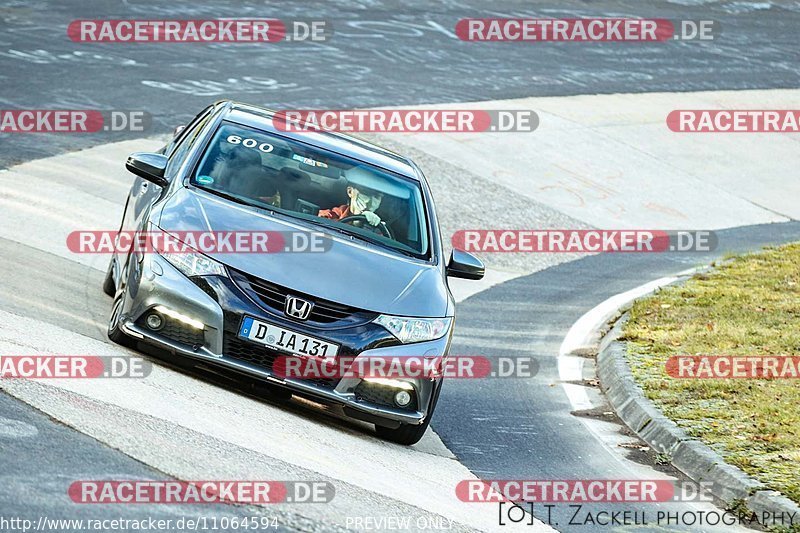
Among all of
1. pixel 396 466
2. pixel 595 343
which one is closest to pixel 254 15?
pixel 595 343

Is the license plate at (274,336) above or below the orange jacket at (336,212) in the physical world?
below

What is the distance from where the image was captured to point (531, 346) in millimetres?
11500

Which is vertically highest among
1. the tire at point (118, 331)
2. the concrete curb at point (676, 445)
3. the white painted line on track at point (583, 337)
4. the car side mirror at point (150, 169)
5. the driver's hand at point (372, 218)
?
the car side mirror at point (150, 169)

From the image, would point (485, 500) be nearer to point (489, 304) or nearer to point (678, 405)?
point (678, 405)

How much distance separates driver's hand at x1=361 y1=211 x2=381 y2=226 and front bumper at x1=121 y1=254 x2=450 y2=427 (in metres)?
1.25

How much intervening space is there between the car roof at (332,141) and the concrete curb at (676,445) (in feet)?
7.84

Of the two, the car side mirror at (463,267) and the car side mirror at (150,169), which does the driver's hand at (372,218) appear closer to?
the car side mirror at (463,267)

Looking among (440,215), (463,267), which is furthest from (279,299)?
(440,215)

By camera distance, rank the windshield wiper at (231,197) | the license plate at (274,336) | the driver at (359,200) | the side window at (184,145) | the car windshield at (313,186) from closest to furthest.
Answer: the license plate at (274,336) < the windshield wiper at (231,197) < the car windshield at (313,186) < the driver at (359,200) < the side window at (184,145)

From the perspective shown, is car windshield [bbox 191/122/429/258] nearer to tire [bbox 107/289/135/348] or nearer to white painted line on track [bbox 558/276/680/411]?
tire [bbox 107/289/135/348]

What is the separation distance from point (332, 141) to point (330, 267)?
1853 millimetres

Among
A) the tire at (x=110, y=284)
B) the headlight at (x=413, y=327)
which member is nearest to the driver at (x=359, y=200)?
the headlight at (x=413, y=327)

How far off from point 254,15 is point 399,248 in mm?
17041

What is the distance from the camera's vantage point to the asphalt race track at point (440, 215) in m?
6.34
